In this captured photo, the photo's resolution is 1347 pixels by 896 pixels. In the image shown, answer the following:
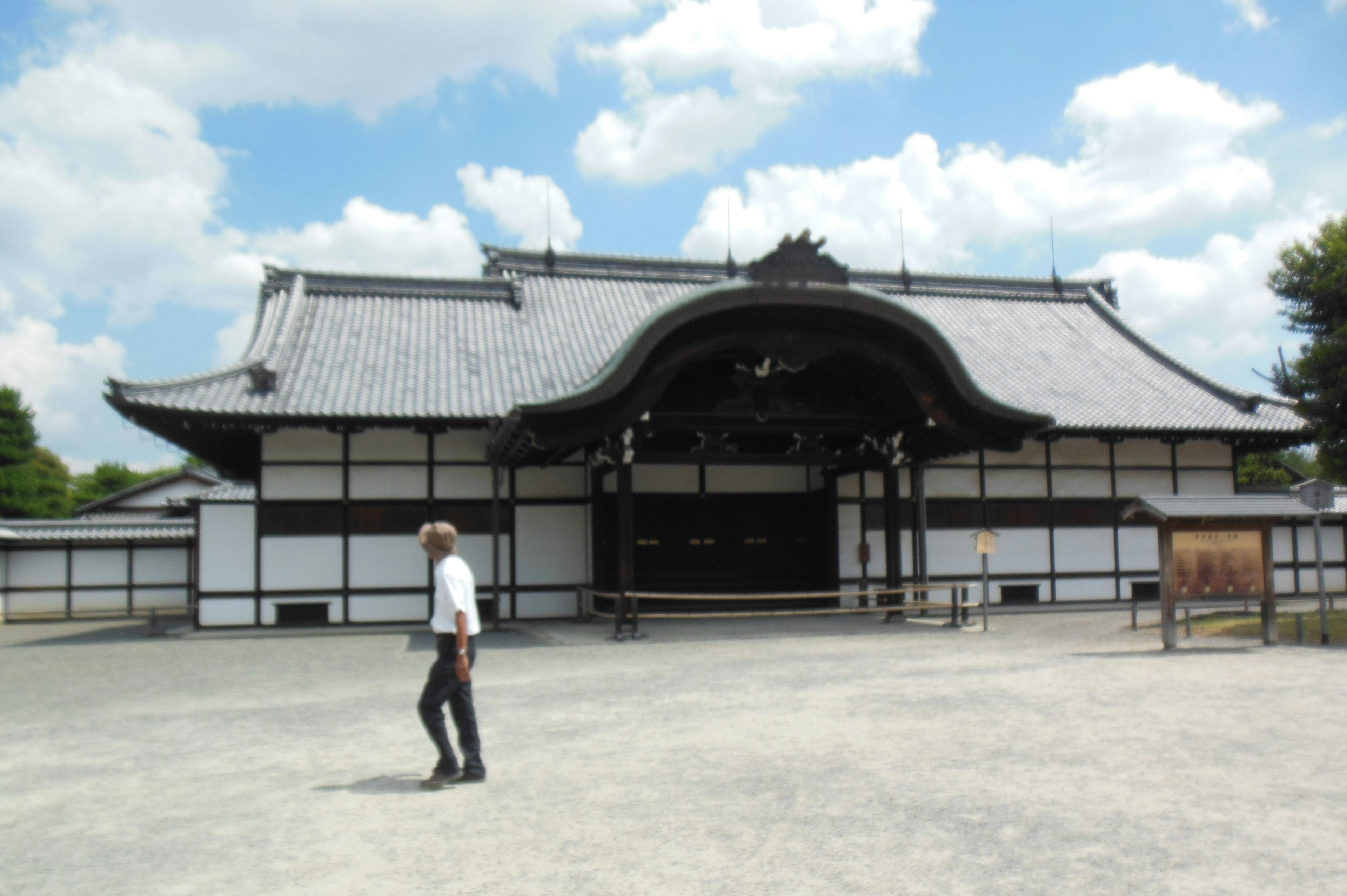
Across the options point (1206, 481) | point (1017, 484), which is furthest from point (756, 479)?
point (1206, 481)

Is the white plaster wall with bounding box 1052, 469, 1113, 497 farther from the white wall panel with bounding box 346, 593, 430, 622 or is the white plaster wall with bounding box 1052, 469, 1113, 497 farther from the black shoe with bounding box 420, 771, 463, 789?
the black shoe with bounding box 420, 771, 463, 789

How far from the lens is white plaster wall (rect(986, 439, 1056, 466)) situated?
1961 centimetres

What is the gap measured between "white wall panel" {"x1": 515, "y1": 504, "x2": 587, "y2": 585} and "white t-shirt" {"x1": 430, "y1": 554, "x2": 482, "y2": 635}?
12.0 m

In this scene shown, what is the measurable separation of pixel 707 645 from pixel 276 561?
26.7ft

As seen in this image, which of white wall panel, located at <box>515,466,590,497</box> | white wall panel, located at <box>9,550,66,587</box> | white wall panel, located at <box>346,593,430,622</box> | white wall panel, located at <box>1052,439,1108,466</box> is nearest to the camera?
white wall panel, located at <box>346,593,430,622</box>

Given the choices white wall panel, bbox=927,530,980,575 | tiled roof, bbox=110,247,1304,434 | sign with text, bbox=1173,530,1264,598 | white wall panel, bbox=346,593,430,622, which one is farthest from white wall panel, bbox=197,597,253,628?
sign with text, bbox=1173,530,1264,598

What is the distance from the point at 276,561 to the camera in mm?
17266

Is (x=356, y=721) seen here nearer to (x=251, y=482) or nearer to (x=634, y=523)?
(x=634, y=523)

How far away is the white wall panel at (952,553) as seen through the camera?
1927 centimetres

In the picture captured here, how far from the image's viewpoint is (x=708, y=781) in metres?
5.98

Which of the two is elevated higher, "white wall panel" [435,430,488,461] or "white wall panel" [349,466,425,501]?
"white wall panel" [435,430,488,461]

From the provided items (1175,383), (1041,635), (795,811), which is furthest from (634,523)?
(795,811)

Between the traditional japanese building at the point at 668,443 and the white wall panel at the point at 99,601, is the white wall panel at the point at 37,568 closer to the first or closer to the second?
the white wall panel at the point at 99,601

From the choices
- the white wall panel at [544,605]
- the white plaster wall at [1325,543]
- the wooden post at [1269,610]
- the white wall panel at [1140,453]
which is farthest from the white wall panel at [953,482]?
the white plaster wall at [1325,543]
